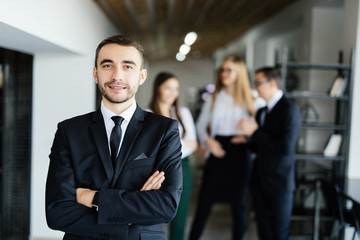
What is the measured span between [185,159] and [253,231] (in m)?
2.06

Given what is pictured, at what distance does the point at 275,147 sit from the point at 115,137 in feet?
5.95

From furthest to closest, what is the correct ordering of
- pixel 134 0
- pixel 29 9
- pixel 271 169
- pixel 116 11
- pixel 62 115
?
pixel 116 11 < pixel 134 0 < pixel 62 115 < pixel 271 169 < pixel 29 9

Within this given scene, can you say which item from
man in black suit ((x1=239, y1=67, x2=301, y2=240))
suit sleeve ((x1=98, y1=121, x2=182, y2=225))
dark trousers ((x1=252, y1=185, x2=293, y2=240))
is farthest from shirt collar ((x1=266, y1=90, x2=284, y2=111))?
suit sleeve ((x1=98, y1=121, x2=182, y2=225))

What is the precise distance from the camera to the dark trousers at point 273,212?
3195 mm

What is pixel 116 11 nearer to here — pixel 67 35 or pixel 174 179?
pixel 67 35

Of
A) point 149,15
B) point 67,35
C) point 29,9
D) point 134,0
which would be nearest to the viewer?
point 29,9

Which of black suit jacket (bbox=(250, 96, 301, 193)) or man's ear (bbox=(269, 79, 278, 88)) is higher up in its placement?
man's ear (bbox=(269, 79, 278, 88))

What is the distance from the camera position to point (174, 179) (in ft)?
5.51

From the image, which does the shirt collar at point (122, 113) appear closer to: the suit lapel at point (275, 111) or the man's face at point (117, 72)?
the man's face at point (117, 72)

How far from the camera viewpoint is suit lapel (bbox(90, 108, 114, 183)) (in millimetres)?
1568

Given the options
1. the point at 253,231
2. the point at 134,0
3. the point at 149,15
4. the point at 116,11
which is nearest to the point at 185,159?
the point at 253,231

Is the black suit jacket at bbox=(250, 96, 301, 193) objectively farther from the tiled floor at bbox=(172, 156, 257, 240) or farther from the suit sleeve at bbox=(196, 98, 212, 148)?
the tiled floor at bbox=(172, 156, 257, 240)

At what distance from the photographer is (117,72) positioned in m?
1.56

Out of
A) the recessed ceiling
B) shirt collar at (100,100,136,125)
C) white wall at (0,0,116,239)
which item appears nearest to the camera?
shirt collar at (100,100,136,125)
